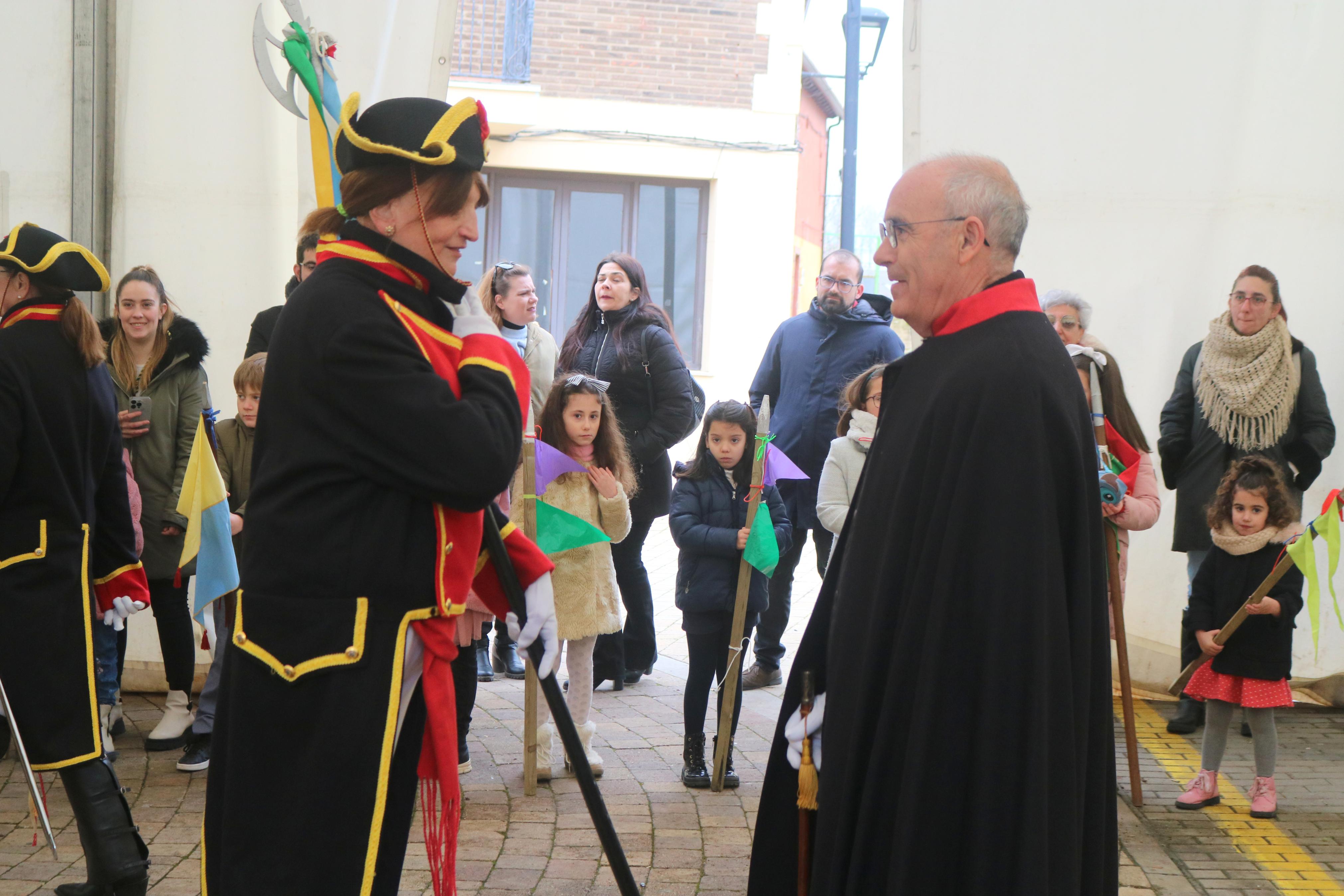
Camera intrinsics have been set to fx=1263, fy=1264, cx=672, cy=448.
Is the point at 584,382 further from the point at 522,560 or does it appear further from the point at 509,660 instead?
the point at 522,560

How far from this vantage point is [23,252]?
10.8 ft

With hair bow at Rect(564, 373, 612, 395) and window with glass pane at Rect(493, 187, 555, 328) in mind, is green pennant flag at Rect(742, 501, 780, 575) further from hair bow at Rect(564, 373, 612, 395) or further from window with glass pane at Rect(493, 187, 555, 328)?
window with glass pane at Rect(493, 187, 555, 328)

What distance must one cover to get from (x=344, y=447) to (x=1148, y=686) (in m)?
4.91

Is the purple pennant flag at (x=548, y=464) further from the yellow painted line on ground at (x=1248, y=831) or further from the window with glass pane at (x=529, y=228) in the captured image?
the window with glass pane at (x=529, y=228)

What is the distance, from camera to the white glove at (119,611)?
11.3ft

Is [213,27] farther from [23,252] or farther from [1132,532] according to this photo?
[1132,532]

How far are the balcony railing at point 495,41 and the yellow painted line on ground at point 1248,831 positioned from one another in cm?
1070

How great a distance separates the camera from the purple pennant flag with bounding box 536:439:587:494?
14.4 feet

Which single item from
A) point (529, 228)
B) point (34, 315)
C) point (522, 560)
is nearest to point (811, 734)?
point (522, 560)

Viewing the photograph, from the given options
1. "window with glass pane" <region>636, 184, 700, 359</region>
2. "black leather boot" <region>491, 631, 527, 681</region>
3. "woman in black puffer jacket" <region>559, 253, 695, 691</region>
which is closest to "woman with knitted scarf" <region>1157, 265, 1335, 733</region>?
"woman in black puffer jacket" <region>559, 253, 695, 691</region>

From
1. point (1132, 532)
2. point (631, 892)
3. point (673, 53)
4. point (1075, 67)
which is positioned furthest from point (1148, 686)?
point (673, 53)

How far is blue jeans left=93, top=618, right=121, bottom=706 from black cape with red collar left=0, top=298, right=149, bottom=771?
1.39 meters

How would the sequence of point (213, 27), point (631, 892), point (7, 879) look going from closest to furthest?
point (631, 892) → point (7, 879) → point (213, 27)

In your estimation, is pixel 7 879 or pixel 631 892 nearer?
pixel 631 892
